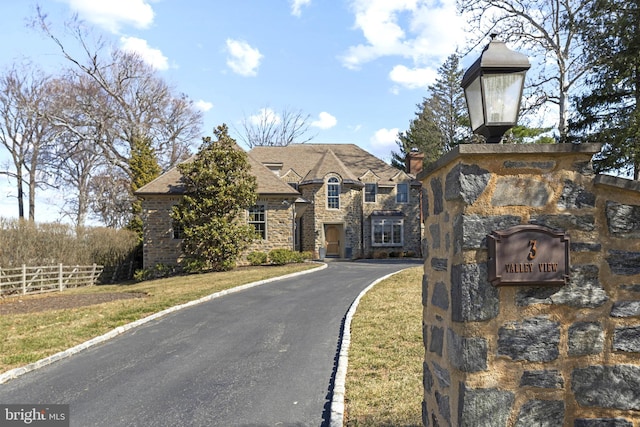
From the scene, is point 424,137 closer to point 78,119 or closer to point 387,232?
point 387,232

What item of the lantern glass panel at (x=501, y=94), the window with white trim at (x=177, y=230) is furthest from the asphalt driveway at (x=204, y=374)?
the window with white trim at (x=177, y=230)

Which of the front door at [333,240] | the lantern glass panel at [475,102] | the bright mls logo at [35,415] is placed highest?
the lantern glass panel at [475,102]

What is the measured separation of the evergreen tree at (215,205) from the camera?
804 inches

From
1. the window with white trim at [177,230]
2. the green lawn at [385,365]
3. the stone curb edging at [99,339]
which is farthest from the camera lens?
the window with white trim at [177,230]

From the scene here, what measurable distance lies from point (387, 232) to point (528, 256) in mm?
28050

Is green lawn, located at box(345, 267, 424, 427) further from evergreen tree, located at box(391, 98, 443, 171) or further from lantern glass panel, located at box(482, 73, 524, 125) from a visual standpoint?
evergreen tree, located at box(391, 98, 443, 171)

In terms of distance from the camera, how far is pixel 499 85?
304 centimetres

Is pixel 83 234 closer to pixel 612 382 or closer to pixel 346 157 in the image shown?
pixel 346 157

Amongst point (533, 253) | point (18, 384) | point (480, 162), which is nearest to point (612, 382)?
point (533, 253)

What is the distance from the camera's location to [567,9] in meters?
18.1

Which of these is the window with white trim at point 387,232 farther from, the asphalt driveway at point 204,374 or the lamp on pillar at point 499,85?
the lamp on pillar at point 499,85

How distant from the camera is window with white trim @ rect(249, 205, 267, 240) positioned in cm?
2361

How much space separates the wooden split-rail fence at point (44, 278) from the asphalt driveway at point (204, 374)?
11128mm

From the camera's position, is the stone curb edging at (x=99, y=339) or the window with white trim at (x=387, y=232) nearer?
the stone curb edging at (x=99, y=339)
